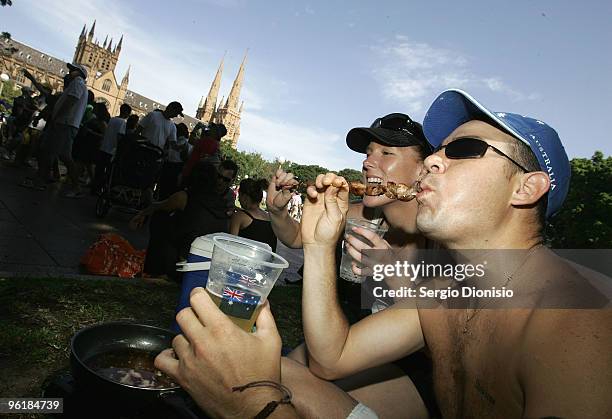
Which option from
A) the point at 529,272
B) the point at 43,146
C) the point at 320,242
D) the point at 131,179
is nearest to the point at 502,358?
the point at 529,272

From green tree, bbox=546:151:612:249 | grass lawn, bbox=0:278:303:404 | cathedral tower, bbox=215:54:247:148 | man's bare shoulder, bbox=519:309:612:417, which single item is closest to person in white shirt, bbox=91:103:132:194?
grass lawn, bbox=0:278:303:404

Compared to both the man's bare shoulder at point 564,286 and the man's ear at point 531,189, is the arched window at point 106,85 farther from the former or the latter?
the man's bare shoulder at point 564,286

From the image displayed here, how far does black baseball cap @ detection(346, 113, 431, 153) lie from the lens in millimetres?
3754

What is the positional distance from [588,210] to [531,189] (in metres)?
46.8

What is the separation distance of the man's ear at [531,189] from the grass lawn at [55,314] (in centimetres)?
294

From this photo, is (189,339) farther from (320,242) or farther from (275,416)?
(320,242)

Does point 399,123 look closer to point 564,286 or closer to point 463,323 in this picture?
point 463,323

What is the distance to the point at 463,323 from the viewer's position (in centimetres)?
206

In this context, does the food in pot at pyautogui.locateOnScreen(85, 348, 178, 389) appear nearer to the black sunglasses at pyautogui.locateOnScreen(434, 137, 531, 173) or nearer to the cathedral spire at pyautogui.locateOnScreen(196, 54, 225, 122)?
the black sunglasses at pyautogui.locateOnScreen(434, 137, 531, 173)

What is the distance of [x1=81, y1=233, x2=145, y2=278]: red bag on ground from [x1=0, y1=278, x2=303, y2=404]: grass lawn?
41 cm

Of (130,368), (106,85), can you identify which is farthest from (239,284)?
(106,85)

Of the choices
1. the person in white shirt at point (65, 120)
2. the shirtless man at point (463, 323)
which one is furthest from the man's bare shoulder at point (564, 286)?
the person in white shirt at point (65, 120)

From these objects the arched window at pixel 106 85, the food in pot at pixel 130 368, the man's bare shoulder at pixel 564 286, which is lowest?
the food in pot at pixel 130 368

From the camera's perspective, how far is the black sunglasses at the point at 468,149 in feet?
6.65
